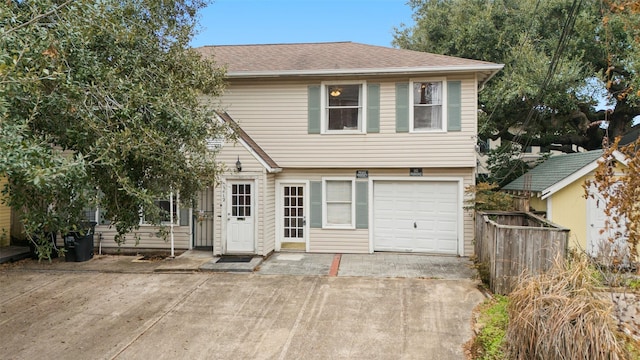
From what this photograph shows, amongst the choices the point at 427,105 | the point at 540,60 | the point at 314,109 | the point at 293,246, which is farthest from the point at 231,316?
the point at 540,60

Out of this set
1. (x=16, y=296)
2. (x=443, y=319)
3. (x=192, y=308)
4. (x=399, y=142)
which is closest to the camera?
(x=443, y=319)

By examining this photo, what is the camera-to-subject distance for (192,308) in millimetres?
6242

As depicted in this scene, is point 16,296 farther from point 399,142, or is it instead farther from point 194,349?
point 399,142

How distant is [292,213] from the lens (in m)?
10.7

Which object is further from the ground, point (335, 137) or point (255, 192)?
point (335, 137)

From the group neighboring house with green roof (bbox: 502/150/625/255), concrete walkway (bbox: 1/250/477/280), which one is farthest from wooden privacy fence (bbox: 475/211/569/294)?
neighboring house with green roof (bbox: 502/150/625/255)

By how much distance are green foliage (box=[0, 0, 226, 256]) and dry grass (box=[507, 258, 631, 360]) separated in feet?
14.6

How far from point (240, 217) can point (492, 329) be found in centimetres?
648

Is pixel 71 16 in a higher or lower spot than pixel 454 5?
lower

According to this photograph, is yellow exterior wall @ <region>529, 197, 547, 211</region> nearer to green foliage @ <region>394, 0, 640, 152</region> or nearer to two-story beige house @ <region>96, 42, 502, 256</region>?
two-story beige house @ <region>96, 42, 502, 256</region>

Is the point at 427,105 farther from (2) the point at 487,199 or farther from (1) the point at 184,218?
(1) the point at 184,218

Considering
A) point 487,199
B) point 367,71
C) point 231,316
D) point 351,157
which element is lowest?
point 231,316

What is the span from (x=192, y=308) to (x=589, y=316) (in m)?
5.54

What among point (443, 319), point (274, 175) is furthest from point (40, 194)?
point (274, 175)
